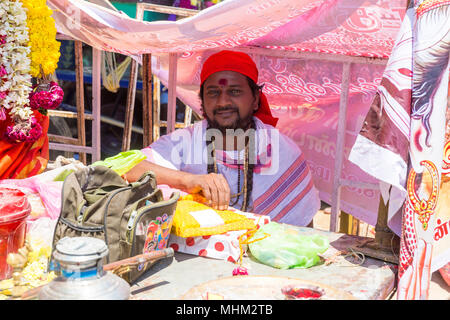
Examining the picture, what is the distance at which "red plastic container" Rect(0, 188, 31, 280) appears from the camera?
6.06 feet

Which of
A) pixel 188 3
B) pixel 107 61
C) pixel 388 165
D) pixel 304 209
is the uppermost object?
pixel 188 3

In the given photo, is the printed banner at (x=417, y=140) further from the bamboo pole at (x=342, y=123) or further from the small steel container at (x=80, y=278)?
the bamboo pole at (x=342, y=123)

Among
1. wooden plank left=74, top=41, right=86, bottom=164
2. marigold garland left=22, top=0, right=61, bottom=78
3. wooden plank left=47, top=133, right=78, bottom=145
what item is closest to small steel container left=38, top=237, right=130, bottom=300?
marigold garland left=22, top=0, right=61, bottom=78

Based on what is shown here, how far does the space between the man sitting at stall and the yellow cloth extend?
91 cm

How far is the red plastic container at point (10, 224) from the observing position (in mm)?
1846

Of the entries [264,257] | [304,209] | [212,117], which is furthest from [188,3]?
[264,257]

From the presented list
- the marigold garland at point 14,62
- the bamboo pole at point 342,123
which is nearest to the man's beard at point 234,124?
the bamboo pole at point 342,123

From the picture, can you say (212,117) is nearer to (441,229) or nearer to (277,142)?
(277,142)

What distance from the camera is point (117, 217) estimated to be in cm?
189

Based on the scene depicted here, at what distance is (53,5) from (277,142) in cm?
171

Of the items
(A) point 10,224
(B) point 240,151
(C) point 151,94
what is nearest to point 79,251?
(A) point 10,224

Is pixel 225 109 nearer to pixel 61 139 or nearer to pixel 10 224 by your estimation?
pixel 10 224

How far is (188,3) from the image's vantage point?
6375mm

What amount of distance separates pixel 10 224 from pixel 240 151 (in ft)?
6.03
